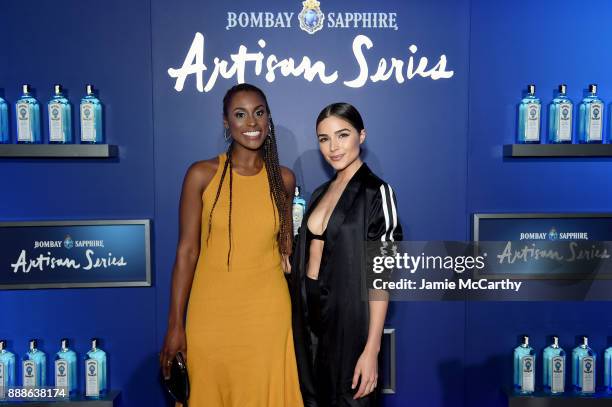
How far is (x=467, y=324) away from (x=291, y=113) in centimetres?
134

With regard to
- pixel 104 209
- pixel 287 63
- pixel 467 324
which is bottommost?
pixel 467 324

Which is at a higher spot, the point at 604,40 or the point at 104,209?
the point at 604,40

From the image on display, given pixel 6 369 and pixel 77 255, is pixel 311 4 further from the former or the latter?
pixel 6 369

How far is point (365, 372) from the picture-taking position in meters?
1.96

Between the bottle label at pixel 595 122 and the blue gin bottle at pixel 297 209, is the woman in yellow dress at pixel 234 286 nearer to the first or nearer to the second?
the blue gin bottle at pixel 297 209

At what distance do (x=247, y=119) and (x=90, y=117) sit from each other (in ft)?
2.92

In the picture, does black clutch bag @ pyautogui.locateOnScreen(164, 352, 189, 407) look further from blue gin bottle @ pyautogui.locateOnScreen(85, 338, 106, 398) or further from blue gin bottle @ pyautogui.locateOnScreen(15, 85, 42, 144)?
blue gin bottle @ pyautogui.locateOnScreen(15, 85, 42, 144)

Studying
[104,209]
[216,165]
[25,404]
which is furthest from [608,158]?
[25,404]

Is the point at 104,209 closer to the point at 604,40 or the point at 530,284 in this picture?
the point at 530,284

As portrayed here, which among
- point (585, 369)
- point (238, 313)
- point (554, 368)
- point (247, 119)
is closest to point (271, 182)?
point (247, 119)

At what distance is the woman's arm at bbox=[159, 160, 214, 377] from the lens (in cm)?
206

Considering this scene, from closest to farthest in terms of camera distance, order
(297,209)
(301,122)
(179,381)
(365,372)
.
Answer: (365,372) < (179,381) < (297,209) < (301,122)

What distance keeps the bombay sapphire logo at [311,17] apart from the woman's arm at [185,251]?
0.92 meters

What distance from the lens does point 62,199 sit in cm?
266
